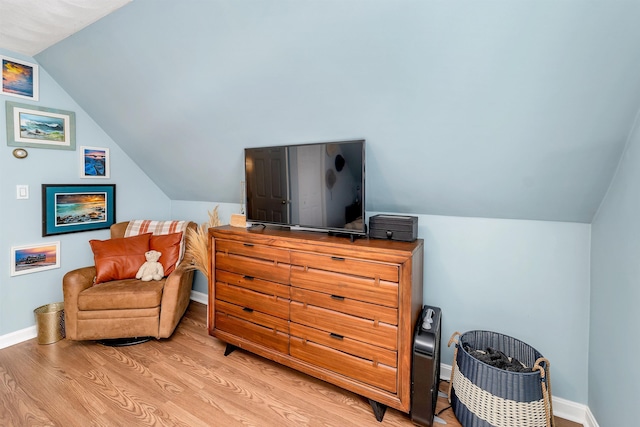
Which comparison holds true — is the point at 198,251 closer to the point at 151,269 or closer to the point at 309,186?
the point at 151,269

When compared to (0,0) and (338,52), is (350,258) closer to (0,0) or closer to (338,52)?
(338,52)

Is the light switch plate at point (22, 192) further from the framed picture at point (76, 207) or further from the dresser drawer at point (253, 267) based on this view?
the dresser drawer at point (253, 267)

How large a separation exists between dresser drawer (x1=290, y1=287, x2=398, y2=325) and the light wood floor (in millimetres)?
600

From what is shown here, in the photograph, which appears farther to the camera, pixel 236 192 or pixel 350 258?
pixel 236 192

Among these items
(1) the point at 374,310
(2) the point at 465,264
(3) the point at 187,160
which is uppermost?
(3) the point at 187,160

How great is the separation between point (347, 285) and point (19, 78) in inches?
126

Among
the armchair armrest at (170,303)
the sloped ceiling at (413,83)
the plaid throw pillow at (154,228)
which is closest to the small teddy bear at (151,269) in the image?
the armchair armrest at (170,303)

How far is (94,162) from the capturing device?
2967 millimetres

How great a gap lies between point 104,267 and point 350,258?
219 centimetres

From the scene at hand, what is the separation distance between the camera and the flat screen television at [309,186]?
6.33ft

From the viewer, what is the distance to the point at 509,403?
59.2 inches

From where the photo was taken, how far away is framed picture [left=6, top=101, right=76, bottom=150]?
2.46 m

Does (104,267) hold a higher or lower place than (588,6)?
lower

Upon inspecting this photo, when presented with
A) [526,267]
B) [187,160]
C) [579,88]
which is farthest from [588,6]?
[187,160]
